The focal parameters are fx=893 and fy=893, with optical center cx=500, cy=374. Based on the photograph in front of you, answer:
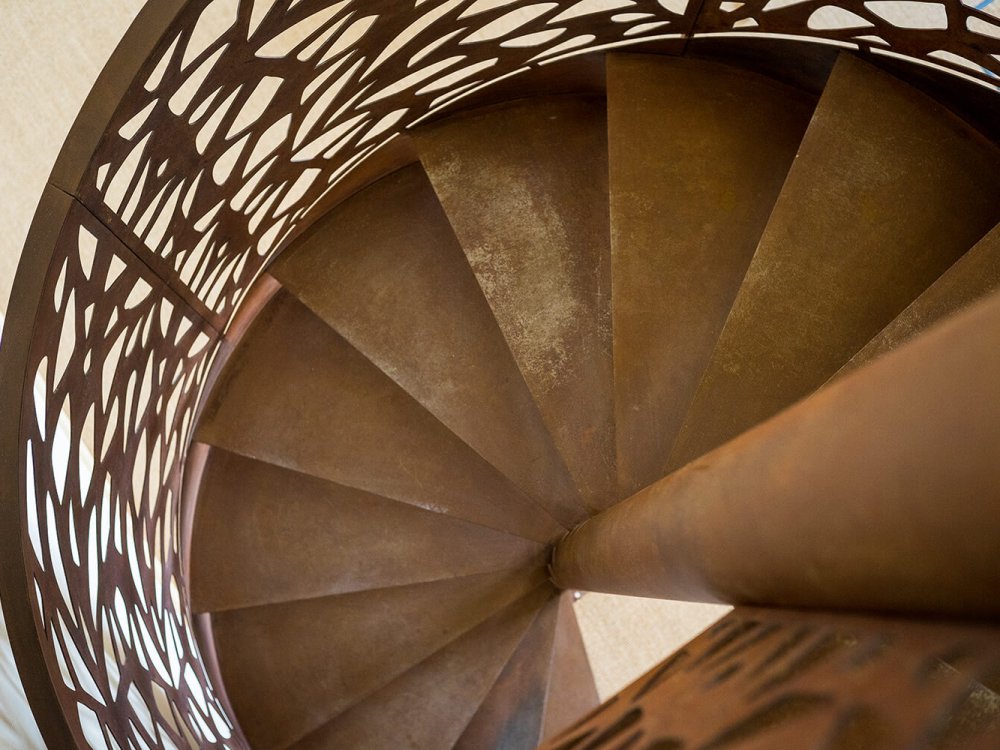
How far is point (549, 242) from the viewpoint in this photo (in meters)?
3.03

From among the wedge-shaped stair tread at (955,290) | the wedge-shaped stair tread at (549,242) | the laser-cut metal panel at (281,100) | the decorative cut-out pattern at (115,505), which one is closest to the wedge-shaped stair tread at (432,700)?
the decorative cut-out pattern at (115,505)

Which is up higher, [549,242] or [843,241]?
[549,242]

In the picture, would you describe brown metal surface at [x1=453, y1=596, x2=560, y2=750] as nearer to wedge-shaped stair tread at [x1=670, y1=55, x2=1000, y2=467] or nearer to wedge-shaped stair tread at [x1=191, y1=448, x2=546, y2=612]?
wedge-shaped stair tread at [x1=191, y1=448, x2=546, y2=612]

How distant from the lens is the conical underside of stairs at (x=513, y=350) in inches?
101

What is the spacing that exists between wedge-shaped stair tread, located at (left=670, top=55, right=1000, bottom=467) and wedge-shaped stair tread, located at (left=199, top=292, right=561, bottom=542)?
2.87 feet

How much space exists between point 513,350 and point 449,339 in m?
0.34

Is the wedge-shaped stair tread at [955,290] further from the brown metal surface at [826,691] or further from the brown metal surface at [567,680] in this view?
the brown metal surface at [567,680]

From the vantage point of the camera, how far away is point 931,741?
647mm

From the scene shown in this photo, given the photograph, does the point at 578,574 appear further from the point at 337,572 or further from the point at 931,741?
the point at 931,741

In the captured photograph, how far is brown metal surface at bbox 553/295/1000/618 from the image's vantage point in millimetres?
542

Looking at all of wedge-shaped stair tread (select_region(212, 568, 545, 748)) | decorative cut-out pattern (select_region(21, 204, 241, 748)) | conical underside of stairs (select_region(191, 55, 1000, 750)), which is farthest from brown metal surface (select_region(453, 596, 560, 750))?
decorative cut-out pattern (select_region(21, 204, 241, 748))

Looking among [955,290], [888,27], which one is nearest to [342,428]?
[955,290]

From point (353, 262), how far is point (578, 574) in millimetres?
1401

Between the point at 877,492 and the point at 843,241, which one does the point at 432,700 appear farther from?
the point at 877,492
